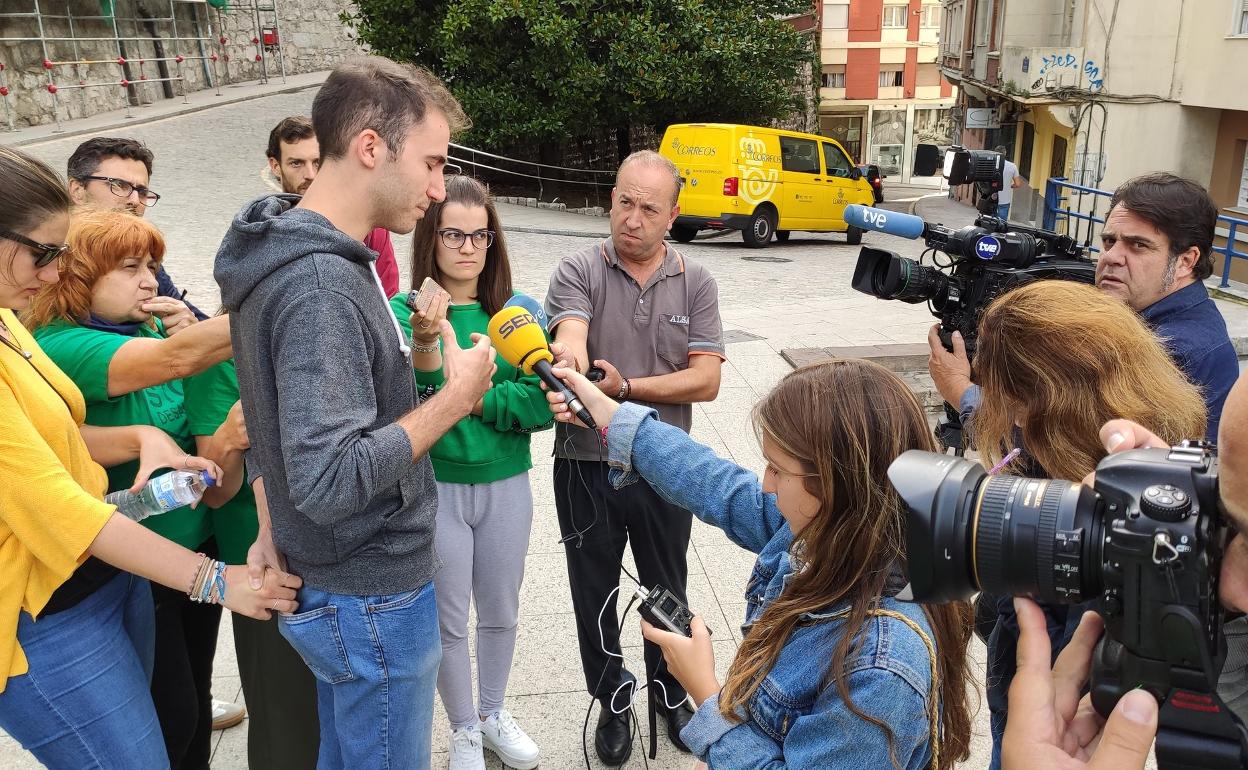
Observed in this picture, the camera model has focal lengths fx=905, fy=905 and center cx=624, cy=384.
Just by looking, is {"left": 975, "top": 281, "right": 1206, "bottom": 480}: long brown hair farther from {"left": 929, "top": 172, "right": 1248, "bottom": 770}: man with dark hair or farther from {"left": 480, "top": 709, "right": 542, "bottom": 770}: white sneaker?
{"left": 480, "top": 709, "right": 542, "bottom": 770}: white sneaker

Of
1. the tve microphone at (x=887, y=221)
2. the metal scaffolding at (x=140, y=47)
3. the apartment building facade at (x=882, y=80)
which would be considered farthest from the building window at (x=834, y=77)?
the tve microphone at (x=887, y=221)

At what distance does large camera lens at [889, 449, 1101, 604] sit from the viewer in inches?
49.7

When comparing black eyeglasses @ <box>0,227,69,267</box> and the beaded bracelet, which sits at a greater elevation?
black eyeglasses @ <box>0,227,69,267</box>

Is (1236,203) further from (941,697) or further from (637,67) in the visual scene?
(941,697)

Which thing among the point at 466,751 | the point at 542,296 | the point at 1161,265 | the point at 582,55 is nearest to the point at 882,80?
the point at 582,55

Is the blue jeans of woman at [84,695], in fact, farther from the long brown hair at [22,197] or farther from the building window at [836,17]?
the building window at [836,17]

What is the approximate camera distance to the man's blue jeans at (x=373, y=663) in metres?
1.97

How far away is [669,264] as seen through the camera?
3184 millimetres

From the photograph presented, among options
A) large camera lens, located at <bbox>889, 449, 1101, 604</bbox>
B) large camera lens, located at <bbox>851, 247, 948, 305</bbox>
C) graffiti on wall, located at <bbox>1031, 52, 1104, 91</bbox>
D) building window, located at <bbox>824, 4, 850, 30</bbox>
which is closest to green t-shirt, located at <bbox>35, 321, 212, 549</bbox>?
large camera lens, located at <bbox>889, 449, 1101, 604</bbox>

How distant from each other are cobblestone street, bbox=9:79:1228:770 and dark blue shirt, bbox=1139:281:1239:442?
4.51ft

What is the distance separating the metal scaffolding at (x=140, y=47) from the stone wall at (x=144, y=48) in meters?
Answer: 0.02

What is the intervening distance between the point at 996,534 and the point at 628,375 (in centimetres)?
193

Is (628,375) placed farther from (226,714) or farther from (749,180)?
(749,180)

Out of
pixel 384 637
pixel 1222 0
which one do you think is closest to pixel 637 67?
pixel 1222 0
